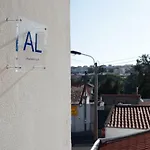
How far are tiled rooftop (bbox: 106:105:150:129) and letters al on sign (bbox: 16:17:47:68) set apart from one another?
10329mm

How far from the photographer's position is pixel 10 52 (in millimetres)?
1567

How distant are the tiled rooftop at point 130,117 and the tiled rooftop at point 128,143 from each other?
3655mm

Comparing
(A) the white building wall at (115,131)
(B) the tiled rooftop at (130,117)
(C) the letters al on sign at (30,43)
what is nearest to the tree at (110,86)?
(B) the tiled rooftop at (130,117)

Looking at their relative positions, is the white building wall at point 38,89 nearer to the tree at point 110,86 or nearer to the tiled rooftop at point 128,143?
the tiled rooftop at point 128,143

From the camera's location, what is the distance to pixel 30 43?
174 centimetres

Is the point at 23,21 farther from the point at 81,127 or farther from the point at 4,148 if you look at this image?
the point at 81,127

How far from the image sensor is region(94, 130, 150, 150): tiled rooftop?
6943mm

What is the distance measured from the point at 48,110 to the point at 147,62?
40.2 meters

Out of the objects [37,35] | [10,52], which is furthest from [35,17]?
[10,52]

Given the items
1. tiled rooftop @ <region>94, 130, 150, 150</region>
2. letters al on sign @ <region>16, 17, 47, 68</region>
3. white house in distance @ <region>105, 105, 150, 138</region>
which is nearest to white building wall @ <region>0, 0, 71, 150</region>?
letters al on sign @ <region>16, 17, 47, 68</region>

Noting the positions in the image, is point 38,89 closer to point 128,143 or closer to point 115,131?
point 128,143

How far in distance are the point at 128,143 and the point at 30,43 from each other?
6290 millimetres

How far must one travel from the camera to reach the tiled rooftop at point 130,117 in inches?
471

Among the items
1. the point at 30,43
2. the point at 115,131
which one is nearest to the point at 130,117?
the point at 115,131
